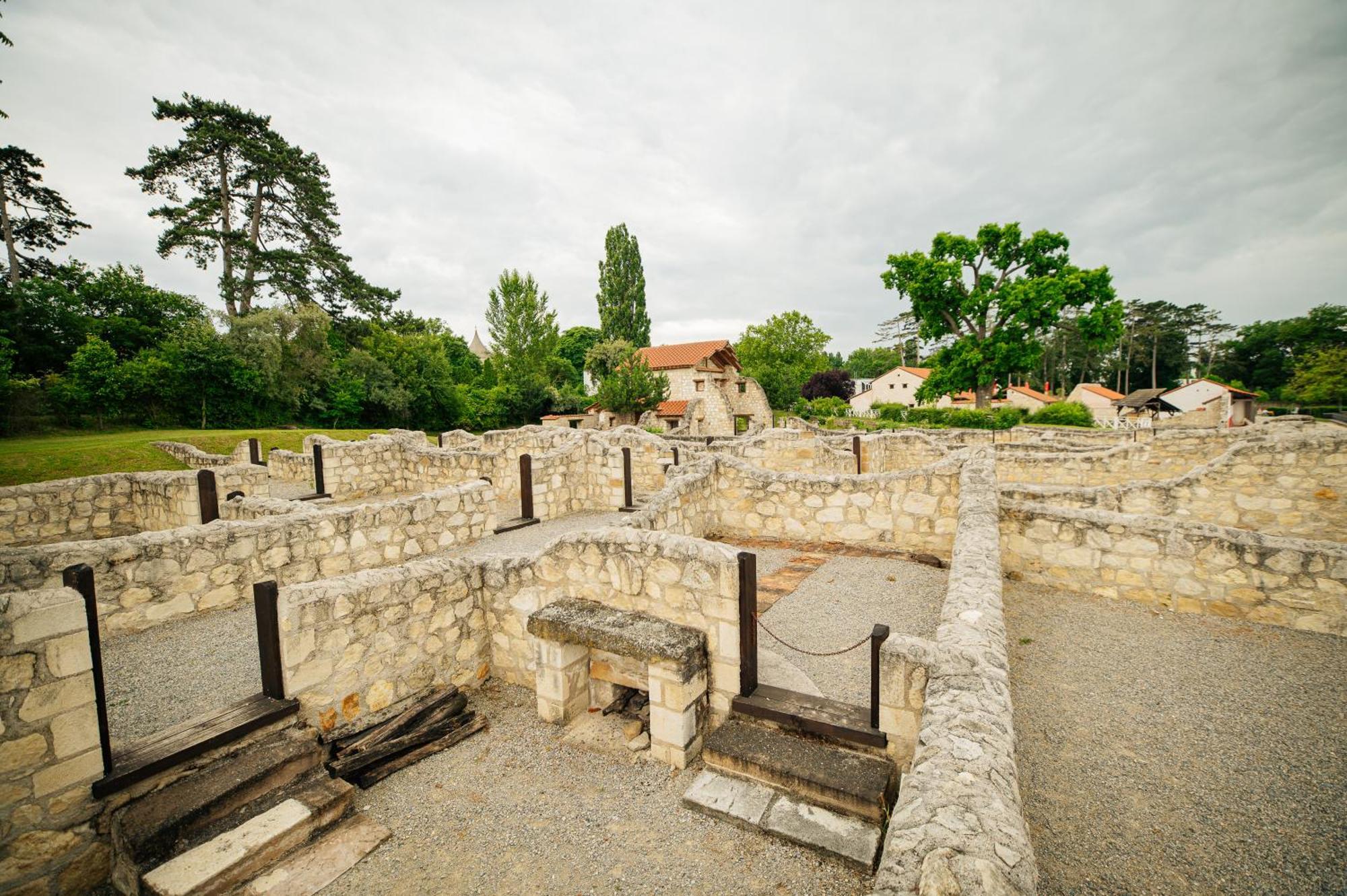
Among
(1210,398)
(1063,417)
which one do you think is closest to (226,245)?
(1063,417)

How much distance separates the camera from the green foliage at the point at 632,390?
3550cm

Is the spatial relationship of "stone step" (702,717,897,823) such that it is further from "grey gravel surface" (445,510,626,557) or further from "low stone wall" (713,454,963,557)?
"low stone wall" (713,454,963,557)

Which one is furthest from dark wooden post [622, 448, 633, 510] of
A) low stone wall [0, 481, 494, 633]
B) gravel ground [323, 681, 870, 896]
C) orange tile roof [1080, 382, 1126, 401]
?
orange tile roof [1080, 382, 1126, 401]

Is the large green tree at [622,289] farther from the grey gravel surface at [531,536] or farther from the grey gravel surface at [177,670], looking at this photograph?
the grey gravel surface at [177,670]

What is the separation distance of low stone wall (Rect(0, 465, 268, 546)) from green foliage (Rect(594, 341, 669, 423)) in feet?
87.6

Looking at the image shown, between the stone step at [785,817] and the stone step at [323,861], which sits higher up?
the stone step at [785,817]

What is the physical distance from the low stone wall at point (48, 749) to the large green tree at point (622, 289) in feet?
158

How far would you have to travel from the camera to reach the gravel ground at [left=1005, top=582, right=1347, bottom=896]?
2.77 meters

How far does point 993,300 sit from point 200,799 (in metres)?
40.0

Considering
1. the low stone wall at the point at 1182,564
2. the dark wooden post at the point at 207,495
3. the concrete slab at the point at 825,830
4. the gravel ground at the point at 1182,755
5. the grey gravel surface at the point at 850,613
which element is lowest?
the concrete slab at the point at 825,830

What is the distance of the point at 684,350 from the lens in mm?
43375

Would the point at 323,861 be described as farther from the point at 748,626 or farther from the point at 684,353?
the point at 684,353

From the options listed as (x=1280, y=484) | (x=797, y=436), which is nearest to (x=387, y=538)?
(x=797, y=436)

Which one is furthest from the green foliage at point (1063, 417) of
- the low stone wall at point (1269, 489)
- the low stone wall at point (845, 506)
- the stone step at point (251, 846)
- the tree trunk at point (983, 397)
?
the stone step at point (251, 846)
